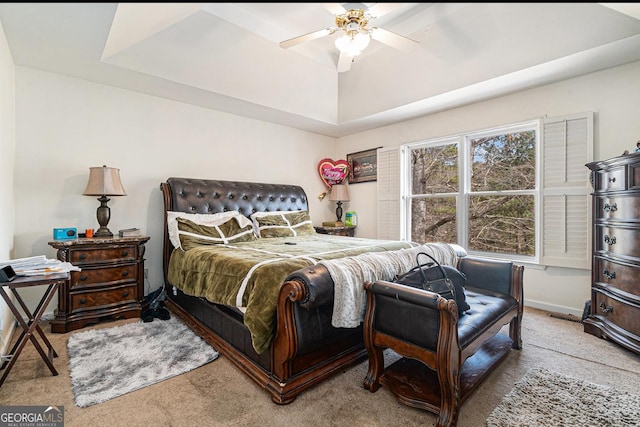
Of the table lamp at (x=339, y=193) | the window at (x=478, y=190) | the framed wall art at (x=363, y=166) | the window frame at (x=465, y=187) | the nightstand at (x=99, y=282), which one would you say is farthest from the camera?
the table lamp at (x=339, y=193)

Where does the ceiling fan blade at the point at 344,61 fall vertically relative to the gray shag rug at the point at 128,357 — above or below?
above

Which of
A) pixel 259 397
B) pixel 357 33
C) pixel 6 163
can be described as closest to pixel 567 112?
pixel 357 33

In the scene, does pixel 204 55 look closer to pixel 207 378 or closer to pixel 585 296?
pixel 207 378

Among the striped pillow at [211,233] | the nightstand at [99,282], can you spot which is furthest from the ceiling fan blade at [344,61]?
the nightstand at [99,282]

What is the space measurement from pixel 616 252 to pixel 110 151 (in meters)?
4.84

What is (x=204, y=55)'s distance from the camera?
321cm

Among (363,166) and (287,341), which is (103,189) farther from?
(363,166)

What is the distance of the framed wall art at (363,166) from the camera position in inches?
195

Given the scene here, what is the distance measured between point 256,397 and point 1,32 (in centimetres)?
318

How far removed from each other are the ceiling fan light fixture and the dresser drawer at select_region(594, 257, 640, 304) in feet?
8.88

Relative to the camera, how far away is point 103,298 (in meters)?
2.88

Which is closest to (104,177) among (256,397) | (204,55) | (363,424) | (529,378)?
(204,55)

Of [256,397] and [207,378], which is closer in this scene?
[256,397]

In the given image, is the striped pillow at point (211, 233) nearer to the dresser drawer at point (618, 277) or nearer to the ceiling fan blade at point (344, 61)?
the ceiling fan blade at point (344, 61)
